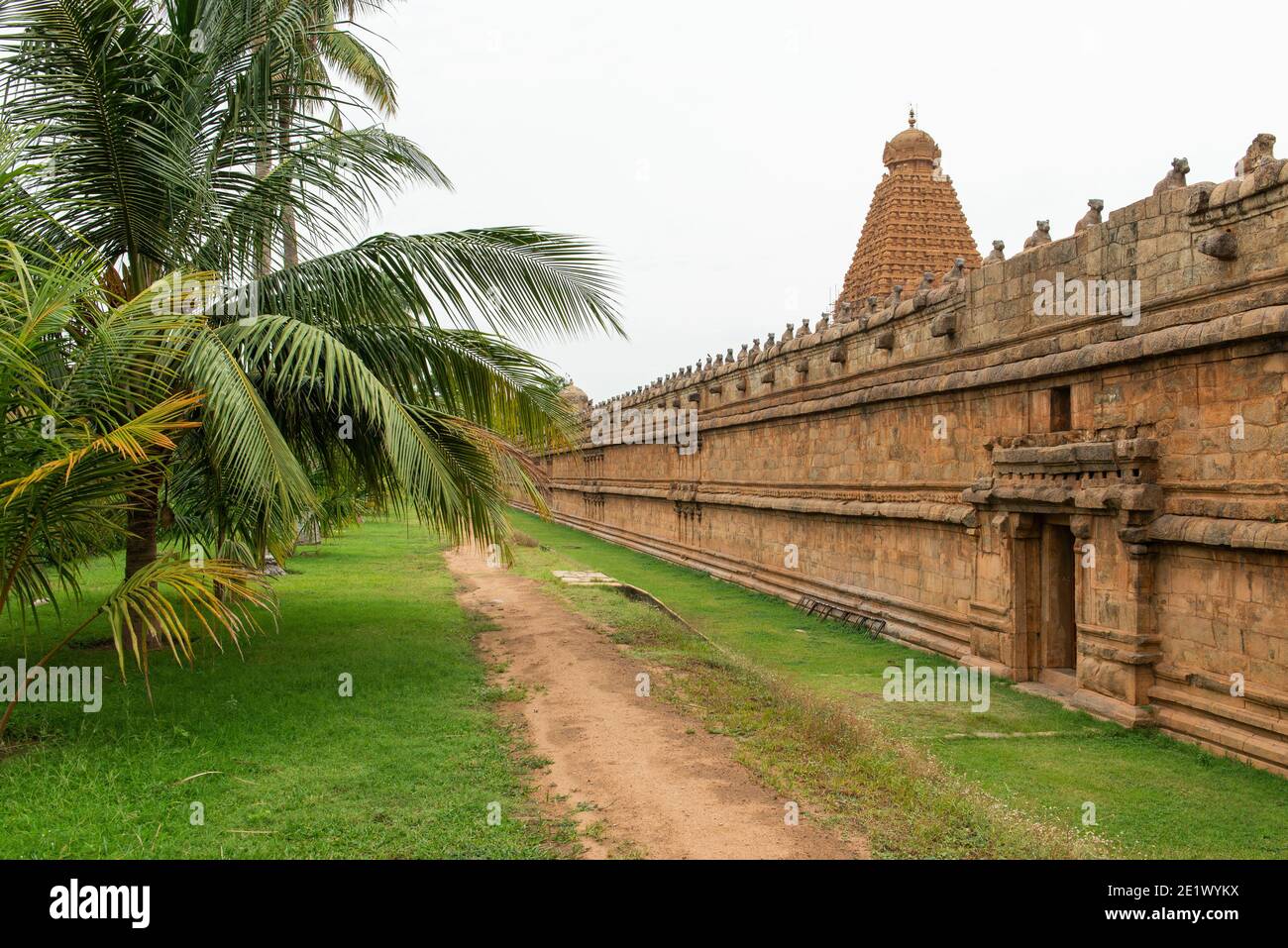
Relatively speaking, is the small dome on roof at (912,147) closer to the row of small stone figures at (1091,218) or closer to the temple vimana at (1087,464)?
the temple vimana at (1087,464)

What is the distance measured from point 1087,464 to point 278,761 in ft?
25.5

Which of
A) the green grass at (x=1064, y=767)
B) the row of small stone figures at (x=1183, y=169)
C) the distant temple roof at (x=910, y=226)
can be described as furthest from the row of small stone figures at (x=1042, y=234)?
the green grass at (x=1064, y=767)

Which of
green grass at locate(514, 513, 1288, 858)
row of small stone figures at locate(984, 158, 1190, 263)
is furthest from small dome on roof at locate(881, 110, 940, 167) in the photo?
green grass at locate(514, 513, 1288, 858)

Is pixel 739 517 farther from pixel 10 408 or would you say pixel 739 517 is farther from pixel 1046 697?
pixel 10 408

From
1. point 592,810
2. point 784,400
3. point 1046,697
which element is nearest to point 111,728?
point 592,810

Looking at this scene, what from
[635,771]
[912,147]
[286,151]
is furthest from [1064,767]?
[912,147]

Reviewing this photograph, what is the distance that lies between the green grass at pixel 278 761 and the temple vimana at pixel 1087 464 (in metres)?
5.95

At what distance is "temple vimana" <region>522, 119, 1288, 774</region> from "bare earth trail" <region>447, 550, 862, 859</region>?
14.9ft

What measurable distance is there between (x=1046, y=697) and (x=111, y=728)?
857cm

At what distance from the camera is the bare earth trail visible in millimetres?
4609

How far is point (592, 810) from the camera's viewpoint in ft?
16.8

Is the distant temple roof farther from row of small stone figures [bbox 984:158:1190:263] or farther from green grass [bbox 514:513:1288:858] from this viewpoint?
green grass [bbox 514:513:1288:858]

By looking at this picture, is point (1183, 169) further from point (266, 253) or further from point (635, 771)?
point (266, 253)

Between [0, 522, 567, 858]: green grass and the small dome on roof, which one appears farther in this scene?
the small dome on roof
